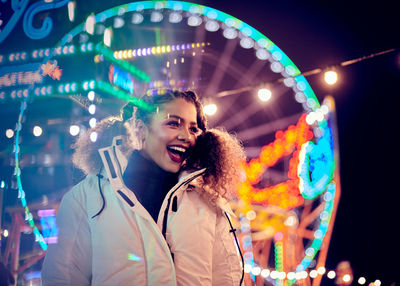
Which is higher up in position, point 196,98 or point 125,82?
point 125,82

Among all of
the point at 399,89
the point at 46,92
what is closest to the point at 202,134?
the point at 46,92

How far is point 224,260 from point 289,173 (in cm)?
624

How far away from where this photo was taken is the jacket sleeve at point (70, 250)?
165 centimetres

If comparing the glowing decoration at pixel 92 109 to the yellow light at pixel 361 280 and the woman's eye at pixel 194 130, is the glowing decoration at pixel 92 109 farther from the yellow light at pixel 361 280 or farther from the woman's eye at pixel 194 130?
the yellow light at pixel 361 280

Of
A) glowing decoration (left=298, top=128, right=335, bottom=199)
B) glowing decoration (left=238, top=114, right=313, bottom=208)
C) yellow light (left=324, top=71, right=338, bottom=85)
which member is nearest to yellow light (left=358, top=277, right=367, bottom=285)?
glowing decoration (left=238, top=114, right=313, bottom=208)

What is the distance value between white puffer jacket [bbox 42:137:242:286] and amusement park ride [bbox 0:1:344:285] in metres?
0.15

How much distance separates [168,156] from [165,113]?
315mm

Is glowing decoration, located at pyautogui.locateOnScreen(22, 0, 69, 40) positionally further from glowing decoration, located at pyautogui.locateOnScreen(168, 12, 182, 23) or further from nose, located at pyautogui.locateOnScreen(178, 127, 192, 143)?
glowing decoration, located at pyautogui.locateOnScreen(168, 12, 182, 23)

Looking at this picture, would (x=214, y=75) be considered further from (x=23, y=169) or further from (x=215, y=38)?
(x=23, y=169)

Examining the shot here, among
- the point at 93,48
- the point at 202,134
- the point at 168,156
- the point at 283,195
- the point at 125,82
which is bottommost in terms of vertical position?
the point at 283,195

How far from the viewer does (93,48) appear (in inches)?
125

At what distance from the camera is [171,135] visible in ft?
→ 7.32

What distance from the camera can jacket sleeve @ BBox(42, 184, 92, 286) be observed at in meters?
1.65

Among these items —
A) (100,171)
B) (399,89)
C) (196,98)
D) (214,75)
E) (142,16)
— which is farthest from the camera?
(399,89)
